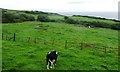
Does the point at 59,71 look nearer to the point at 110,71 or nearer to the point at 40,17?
the point at 110,71

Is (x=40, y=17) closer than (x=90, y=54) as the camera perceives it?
No

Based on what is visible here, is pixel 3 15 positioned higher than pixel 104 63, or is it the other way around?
pixel 3 15

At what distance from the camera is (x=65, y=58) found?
30.8 m

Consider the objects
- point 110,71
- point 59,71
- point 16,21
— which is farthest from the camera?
point 16,21

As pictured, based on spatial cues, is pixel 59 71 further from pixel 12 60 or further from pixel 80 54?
pixel 80 54

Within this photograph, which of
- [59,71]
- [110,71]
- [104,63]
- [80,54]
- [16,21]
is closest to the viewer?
[59,71]

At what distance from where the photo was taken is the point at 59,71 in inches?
997

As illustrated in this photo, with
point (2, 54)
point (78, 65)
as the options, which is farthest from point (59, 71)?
point (2, 54)

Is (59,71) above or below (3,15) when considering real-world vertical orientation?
below

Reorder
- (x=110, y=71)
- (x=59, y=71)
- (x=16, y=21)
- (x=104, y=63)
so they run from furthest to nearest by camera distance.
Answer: (x=16, y=21) < (x=104, y=63) < (x=110, y=71) < (x=59, y=71)

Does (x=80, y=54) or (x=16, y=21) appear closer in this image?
(x=80, y=54)

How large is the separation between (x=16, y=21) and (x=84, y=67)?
5328 cm

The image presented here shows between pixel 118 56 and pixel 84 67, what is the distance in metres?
9.81

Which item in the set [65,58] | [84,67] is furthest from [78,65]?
[65,58]
